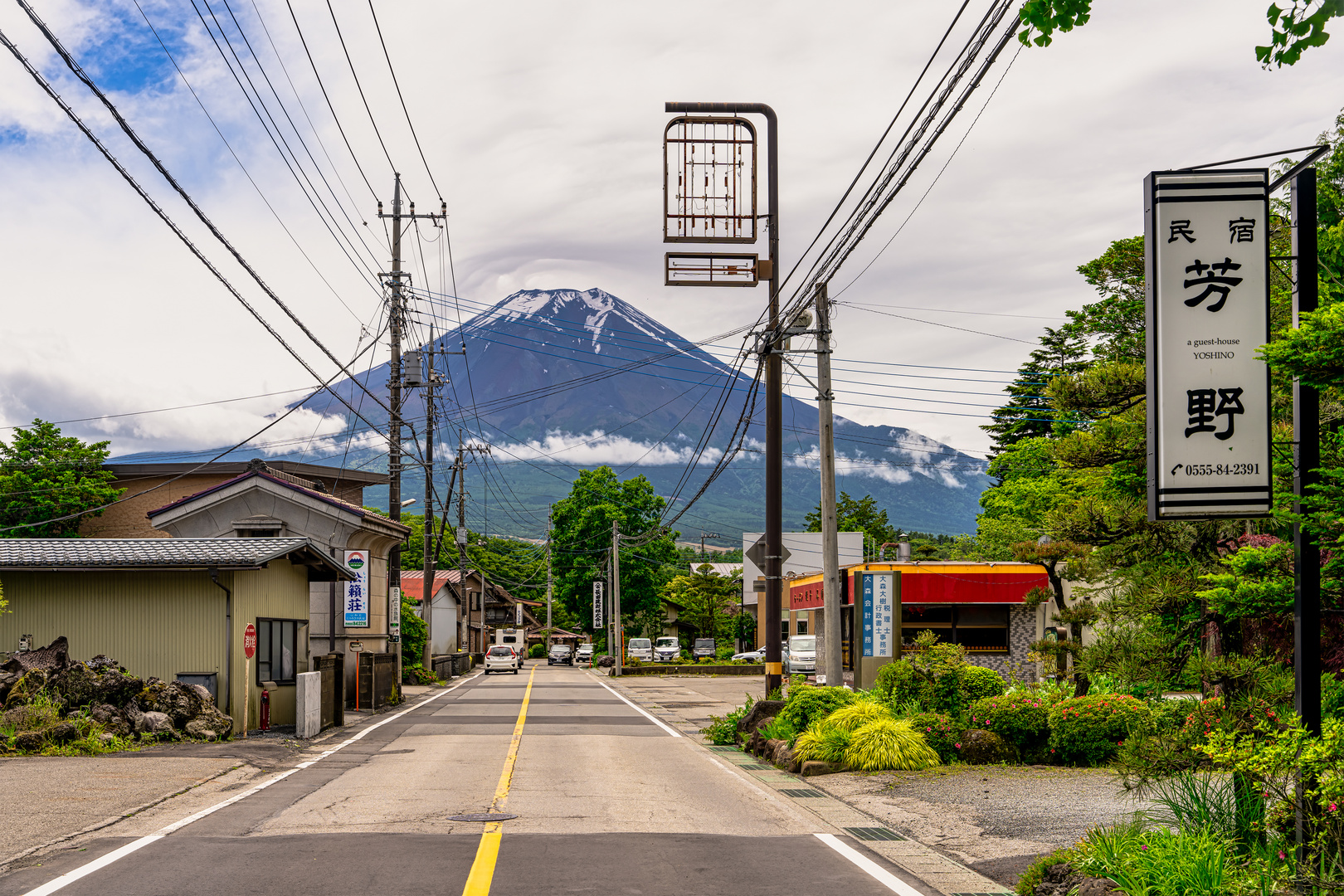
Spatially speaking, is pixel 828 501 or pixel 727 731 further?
pixel 727 731

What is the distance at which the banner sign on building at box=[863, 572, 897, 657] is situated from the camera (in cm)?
2552

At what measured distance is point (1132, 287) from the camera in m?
31.8

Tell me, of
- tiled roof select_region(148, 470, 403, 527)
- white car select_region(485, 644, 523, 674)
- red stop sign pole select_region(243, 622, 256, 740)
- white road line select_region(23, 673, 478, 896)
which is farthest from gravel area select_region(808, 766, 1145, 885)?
white car select_region(485, 644, 523, 674)

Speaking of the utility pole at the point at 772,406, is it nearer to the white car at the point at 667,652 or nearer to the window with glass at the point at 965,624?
the window with glass at the point at 965,624

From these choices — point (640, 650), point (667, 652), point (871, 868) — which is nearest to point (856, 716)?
point (871, 868)

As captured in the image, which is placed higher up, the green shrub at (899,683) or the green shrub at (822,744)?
the green shrub at (899,683)

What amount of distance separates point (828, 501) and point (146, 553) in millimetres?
13201

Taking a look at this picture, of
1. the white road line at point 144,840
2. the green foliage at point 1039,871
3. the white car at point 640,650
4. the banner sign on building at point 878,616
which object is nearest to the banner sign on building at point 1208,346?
the green foliage at point 1039,871

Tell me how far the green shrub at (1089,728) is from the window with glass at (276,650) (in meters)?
15.7

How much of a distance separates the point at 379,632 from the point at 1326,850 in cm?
3606

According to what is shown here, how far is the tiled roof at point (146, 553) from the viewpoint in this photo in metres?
20.6

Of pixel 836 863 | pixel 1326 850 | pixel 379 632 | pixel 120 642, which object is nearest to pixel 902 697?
pixel 836 863

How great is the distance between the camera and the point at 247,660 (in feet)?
67.7

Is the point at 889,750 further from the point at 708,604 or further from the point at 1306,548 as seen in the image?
the point at 708,604
